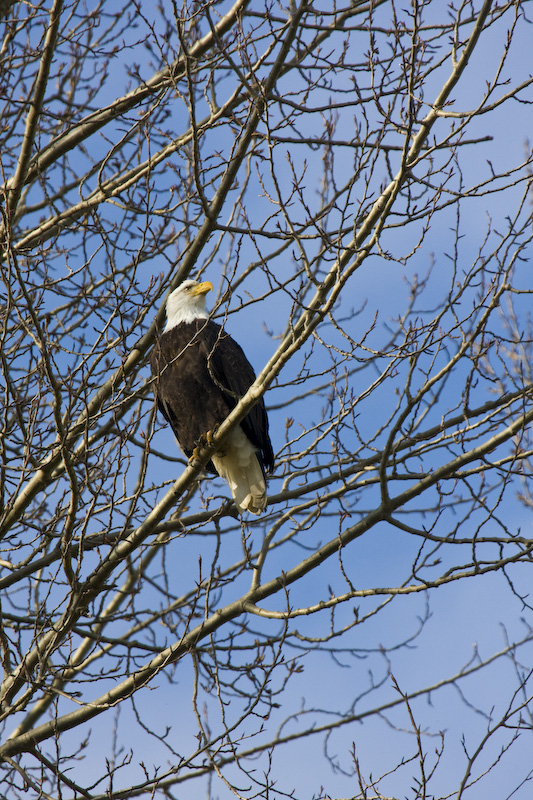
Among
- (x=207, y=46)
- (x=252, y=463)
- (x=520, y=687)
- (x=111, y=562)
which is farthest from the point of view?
(x=252, y=463)

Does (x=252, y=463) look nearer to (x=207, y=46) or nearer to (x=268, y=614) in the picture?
(x=268, y=614)

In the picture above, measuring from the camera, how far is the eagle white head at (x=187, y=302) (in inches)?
213

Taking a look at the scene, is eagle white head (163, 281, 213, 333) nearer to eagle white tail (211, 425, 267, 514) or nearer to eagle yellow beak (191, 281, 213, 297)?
eagle yellow beak (191, 281, 213, 297)

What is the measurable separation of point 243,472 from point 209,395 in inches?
27.6

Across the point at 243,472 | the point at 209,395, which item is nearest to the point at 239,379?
the point at 209,395

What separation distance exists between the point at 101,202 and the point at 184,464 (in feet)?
5.26

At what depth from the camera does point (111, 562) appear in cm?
396

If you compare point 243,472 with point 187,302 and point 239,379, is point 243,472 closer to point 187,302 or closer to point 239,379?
point 239,379

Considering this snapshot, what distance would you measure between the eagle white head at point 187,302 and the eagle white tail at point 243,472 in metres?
0.83

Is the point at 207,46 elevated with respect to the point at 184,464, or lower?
elevated

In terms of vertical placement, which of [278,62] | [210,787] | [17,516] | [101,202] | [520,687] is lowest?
[520,687]

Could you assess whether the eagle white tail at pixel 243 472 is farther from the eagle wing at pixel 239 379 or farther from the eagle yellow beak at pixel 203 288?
the eagle yellow beak at pixel 203 288

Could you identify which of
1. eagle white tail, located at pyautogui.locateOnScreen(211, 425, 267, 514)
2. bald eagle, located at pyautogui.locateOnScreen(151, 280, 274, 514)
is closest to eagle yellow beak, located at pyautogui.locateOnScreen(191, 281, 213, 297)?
bald eagle, located at pyautogui.locateOnScreen(151, 280, 274, 514)

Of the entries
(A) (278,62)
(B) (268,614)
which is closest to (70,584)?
(B) (268,614)
